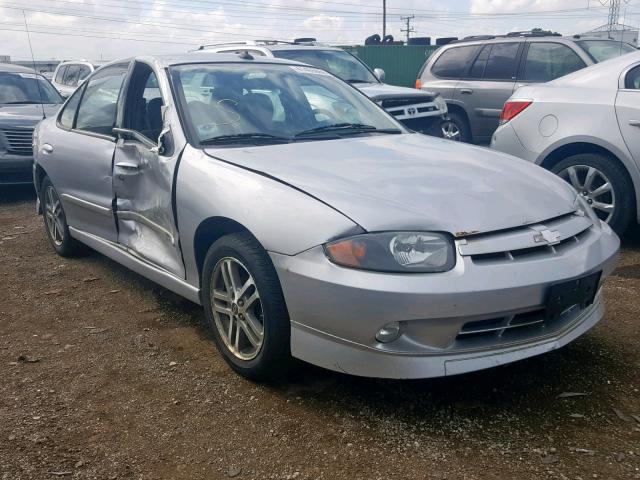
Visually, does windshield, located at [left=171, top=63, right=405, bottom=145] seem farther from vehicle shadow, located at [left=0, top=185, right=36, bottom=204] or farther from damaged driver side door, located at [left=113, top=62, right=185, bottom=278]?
vehicle shadow, located at [left=0, top=185, right=36, bottom=204]

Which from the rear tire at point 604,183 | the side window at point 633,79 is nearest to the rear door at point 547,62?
the side window at point 633,79

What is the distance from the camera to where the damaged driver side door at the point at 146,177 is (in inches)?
145

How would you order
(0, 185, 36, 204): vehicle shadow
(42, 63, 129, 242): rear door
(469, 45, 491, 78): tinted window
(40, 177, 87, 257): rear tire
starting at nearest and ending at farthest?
1. (42, 63, 129, 242): rear door
2. (40, 177, 87, 257): rear tire
3. (0, 185, 36, 204): vehicle shadow
4. (469, 45, 491, 78): tinted window

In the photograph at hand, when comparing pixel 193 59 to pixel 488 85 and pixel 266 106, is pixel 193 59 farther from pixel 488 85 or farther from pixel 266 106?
pixel 488 85

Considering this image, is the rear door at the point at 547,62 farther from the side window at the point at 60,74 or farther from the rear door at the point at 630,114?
the side window at the point at 60,74

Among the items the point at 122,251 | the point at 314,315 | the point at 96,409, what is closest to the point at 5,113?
the point at 122,251

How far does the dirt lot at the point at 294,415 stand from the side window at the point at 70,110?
1902 millimetres

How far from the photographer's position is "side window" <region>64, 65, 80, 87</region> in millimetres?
13974

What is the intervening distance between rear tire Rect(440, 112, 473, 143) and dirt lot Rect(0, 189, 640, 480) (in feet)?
19.5

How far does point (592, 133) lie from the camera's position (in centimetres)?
520

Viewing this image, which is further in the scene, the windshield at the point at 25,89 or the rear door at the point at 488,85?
the windshield at the point at 25,89

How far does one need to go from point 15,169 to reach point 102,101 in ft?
14.2

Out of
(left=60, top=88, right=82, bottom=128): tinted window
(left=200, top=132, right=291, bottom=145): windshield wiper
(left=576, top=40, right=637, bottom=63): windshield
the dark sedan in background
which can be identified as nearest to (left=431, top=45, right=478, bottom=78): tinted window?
(left=576, top=40, right=637, bottom=63): windshield

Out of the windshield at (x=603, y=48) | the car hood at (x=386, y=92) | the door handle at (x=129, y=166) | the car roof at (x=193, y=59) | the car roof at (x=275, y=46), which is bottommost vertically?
the car hood at (x=386, y=92)
